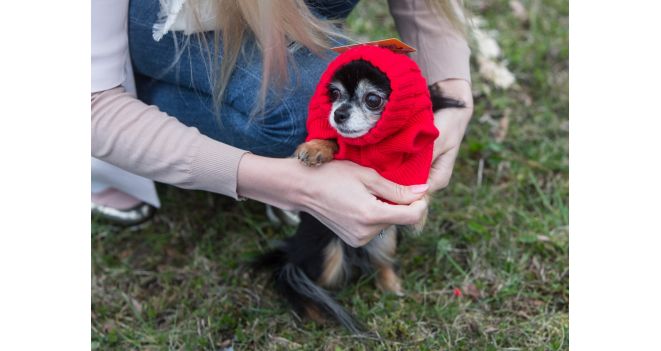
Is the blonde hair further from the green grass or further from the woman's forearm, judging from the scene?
the green grass

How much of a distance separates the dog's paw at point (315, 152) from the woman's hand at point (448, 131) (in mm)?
281

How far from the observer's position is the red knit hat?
1.23 metres

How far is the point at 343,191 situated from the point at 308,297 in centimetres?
43

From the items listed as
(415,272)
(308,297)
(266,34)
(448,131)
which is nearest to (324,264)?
(308,297)

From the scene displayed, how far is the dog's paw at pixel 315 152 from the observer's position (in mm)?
1379

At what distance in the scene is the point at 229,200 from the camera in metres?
2.16

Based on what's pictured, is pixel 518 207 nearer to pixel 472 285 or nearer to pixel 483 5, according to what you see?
pixel 472 285

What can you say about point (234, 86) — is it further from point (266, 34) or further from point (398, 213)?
point (398, 213)

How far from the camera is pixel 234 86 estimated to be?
158 cm

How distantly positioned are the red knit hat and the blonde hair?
0.44ft

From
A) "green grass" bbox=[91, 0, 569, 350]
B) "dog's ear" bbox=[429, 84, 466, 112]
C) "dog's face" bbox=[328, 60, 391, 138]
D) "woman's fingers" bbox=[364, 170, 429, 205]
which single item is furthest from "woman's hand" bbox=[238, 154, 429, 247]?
"green grass" bbox=[91, 0, 569, 350]

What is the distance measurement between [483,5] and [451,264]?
1581mm

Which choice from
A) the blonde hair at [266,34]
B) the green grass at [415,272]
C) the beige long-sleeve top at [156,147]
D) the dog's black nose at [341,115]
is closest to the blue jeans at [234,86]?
the blonde hair at [266,34]

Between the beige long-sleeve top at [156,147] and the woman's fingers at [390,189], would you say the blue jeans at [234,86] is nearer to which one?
the beige long-sleeve top at [156,147]
